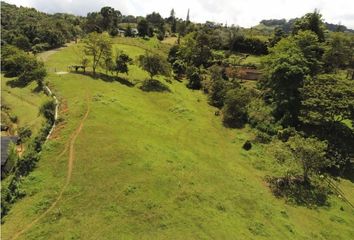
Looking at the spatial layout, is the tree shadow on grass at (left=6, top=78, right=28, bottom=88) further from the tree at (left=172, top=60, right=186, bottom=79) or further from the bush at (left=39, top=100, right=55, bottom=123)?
the tree at (left=172, top=60, right=186, bottom=79)

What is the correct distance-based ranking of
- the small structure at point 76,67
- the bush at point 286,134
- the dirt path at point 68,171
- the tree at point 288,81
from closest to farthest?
the dirt path at point 68,171 → the bush at point 286,134 → the tree at point 288,81 → the small structure at point 76,67

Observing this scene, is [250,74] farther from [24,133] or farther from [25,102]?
[24,133]

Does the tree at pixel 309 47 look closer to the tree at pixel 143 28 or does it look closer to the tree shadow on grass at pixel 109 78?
the tree shadow on grass at pixel 109 78

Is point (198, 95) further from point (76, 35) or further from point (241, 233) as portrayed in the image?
point (76, 35)

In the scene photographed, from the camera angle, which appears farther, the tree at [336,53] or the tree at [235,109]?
the tree at [336,53]

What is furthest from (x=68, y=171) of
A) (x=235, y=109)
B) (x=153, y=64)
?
(x=153, y=64)

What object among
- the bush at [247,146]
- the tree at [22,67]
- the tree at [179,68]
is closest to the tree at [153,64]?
the tree at [179,68]

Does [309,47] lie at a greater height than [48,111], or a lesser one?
greater
